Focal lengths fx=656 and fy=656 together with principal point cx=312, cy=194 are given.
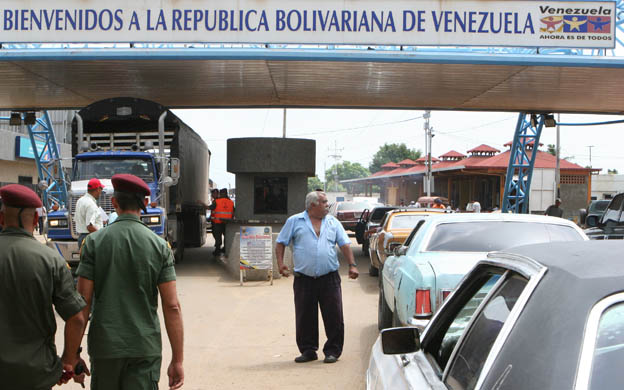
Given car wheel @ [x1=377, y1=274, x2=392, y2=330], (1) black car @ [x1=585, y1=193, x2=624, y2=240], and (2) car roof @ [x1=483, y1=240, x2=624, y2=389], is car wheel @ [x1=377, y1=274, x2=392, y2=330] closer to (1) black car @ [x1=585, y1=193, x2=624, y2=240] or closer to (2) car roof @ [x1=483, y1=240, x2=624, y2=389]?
(2) car roof @ [x1=483, y1=240, x2=624, y2=389]

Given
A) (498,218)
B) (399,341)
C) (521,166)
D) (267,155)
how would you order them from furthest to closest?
(521,166) < (267,155) < (498,218) < (399,341)

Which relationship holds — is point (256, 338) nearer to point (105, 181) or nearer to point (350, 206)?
point (105, 181)

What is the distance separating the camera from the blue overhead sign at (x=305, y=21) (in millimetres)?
14602

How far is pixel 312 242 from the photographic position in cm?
713

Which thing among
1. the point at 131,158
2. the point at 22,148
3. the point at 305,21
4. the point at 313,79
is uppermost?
the point at 305,21

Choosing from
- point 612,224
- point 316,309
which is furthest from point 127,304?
point 612,224

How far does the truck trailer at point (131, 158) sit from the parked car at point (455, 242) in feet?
25.2

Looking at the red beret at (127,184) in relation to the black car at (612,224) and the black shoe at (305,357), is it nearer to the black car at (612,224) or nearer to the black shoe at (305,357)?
the black shoe at (305,357)

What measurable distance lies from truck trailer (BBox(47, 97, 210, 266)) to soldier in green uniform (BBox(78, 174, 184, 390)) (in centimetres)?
918

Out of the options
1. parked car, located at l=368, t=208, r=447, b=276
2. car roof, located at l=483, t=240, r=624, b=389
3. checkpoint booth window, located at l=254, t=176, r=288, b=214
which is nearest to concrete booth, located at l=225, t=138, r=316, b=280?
checkpoint booth window, located at l=254, t=176, r=288, b=214

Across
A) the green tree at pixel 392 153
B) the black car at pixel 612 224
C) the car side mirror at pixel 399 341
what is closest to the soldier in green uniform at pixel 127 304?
the car side mirror at pixel 399 341

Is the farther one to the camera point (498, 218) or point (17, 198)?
point (498, 218)

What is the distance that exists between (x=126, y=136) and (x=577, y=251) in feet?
47.7

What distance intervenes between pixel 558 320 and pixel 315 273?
17.3 ft
